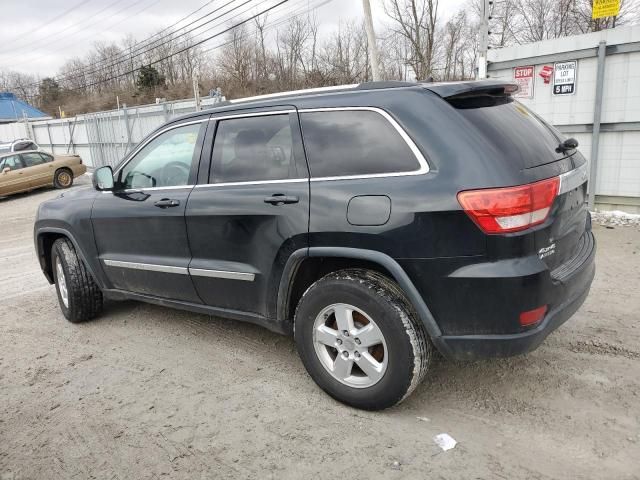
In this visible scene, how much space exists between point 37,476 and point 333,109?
255 cm

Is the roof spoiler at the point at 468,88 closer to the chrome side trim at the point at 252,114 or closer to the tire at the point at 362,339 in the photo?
the chrome side trim at the point at 252,114

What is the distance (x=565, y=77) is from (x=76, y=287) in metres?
7.16

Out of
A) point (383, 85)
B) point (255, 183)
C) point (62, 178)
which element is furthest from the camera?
point (62, 178)

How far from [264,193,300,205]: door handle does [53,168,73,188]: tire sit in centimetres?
1683

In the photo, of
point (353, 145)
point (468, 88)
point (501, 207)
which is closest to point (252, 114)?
point (353, 145)

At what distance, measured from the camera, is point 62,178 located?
17.8 meters

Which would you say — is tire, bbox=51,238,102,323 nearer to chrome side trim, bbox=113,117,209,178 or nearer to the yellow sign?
chrome side trim, bbox=113,117,209,178

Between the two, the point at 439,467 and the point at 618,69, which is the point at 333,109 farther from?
the point at 618,69

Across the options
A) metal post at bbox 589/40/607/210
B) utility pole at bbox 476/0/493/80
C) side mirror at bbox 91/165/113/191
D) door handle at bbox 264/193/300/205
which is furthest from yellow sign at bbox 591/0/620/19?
side mirror at bbox 91/165/113/191

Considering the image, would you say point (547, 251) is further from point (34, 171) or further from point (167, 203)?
point (34, 171)

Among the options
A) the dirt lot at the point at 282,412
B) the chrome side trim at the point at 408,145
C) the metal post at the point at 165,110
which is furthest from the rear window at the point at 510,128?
the metal post at the point at 165,110

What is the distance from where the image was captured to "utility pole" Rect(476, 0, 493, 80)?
8.34 m

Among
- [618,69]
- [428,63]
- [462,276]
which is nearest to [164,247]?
[462,276]

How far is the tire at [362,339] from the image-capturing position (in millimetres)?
2758
